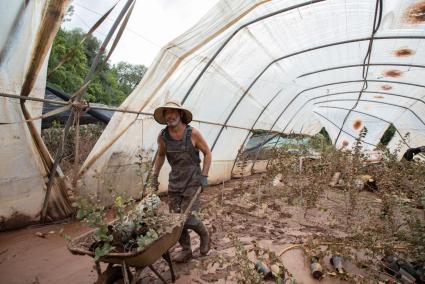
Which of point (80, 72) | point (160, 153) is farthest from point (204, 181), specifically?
point (80, 72)

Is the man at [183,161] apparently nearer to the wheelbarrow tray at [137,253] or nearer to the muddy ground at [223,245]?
the muddy ground at [223,245]

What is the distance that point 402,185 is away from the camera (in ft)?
18.8

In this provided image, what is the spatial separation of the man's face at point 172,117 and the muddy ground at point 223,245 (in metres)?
1.48

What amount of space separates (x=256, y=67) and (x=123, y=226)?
514cm

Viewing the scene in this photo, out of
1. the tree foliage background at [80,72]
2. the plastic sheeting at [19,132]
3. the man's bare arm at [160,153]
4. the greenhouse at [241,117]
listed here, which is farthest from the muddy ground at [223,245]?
the tree foliage background at [80,72]

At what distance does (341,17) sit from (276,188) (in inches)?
177

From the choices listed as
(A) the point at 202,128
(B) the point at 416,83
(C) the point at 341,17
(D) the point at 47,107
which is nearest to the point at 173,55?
(A) the point at 202,128

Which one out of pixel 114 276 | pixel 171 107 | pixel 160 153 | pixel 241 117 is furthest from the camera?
pixel 241 117

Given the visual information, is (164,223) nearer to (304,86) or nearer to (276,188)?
(276,188)

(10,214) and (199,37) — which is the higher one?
(199,37)

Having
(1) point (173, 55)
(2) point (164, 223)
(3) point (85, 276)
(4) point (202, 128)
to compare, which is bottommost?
(3) point (85, 276)

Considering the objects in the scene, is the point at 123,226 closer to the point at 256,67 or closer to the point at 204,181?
the point at 204,181

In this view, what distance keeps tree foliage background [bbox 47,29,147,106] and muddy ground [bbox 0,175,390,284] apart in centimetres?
260

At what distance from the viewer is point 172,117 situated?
362cm
